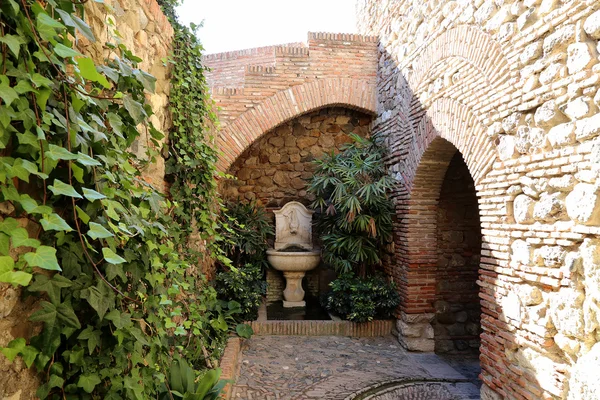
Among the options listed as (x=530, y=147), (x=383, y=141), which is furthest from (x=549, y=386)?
(x=383, y=141)

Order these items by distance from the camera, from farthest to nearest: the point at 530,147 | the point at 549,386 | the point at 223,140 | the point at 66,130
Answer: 1. the point at 223,140
2. the point at 530,147
3. the point at 549,386
4. the point at 66,130

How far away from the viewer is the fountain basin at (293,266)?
20.3 ft

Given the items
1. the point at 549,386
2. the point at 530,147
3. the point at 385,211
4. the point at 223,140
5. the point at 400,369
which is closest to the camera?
the point at 549,386

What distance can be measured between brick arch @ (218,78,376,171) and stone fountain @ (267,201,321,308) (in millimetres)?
1415

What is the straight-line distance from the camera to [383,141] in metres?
5.99

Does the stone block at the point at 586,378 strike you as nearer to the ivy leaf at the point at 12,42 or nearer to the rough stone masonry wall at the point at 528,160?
the rough stone masonry wall at the point at 528,160

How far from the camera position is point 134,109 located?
4.96 feet

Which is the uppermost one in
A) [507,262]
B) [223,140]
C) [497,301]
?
[223,140]

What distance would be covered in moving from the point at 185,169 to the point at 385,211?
3143 mm

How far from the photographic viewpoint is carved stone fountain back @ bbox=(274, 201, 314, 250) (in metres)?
6.64

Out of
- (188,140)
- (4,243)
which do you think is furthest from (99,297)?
(188,140)

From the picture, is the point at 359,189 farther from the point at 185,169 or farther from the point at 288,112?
the point at 185,169

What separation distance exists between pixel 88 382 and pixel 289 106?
5.25m

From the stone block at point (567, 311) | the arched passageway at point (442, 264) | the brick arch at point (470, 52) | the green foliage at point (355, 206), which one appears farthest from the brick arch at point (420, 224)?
the stone block at point (567, 311)
